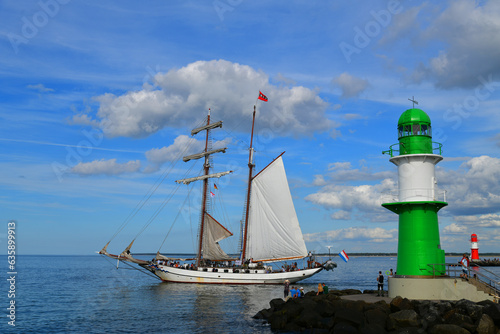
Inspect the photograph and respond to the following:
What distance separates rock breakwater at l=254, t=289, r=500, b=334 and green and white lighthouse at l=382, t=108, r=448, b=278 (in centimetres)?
225

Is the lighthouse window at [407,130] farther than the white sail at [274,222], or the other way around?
the white sail at [274,222]

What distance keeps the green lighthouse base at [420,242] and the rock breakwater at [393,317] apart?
1.91 m

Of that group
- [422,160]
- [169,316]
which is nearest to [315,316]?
[422,160]

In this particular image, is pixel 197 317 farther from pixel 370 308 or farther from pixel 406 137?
pixel 406 137

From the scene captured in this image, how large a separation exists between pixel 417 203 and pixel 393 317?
6432 mm

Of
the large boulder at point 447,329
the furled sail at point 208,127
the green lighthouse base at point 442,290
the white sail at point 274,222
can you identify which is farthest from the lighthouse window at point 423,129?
the furled sail at point 208,127

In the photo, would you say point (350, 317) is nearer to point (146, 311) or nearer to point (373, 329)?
point (373, 329)

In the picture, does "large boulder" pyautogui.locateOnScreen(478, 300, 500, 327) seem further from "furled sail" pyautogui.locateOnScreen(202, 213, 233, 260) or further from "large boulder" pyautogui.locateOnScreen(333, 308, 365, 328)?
"furled sail" pyautogui.locateOnScreen(202, 213, 233, 260)

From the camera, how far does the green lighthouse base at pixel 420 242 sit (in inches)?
930

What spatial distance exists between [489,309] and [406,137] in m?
9.76

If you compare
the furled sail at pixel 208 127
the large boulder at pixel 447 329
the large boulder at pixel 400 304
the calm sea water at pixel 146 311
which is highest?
the furled sail at pixel 208 127

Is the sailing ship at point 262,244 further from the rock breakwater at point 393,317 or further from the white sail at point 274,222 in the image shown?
the rock breakwater at point 393,317

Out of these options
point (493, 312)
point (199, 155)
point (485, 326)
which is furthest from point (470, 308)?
point (199, 155)

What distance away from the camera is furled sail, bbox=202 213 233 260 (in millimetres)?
62594
